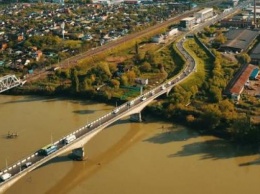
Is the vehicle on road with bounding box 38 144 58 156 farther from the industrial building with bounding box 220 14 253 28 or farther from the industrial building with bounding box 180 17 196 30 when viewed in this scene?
the industrial building with bounding box 220 14 253 28

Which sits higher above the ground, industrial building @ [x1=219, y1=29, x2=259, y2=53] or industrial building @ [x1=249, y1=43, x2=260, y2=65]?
industrial building @ [x1=219, y1=29, x2=259, y2=53]

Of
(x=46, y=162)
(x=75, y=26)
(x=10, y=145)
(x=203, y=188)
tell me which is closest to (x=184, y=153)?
(x=203, y=188)

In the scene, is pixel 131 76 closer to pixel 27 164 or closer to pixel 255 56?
pixel 255 56

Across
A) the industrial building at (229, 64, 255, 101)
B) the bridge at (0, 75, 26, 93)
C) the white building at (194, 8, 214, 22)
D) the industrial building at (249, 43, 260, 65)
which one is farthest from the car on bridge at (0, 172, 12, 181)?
the white building at (194, 8, 214, 22)

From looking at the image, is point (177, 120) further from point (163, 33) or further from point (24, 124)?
point (163, 33)

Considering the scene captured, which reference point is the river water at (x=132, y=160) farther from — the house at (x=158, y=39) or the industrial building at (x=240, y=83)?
the house at (x=158, y=39)

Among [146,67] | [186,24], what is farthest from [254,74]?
[186,24]
